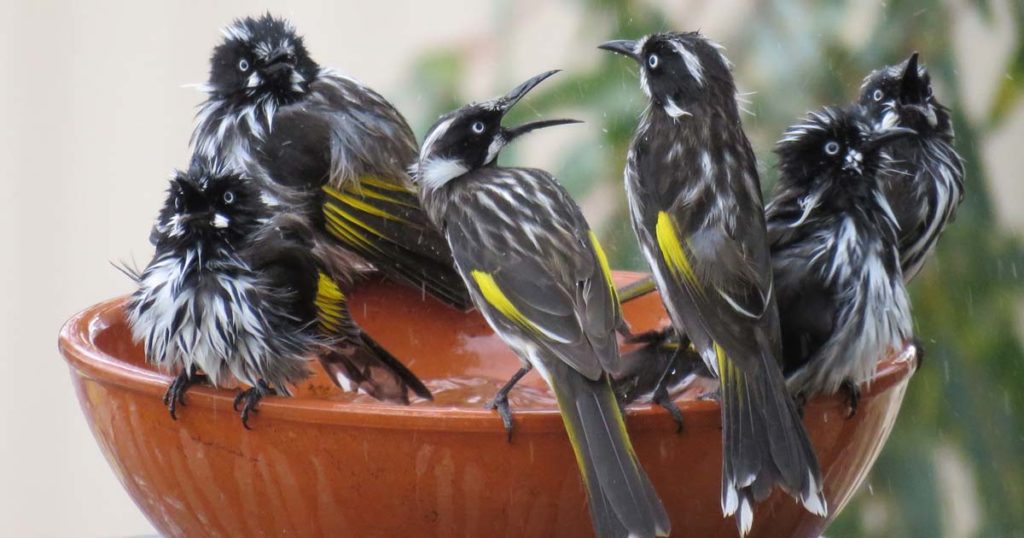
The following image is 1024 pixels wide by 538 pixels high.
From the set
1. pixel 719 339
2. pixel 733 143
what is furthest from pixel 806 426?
pixel 733 143

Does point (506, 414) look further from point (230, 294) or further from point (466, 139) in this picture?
point (466, 139)

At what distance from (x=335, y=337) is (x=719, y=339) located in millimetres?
910

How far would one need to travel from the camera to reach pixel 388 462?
9.71ft

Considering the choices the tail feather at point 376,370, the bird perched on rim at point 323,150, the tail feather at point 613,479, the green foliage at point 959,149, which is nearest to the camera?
the tail feather at point 613,479

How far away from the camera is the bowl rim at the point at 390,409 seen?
2922mm

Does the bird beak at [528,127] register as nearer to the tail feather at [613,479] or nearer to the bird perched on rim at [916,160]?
the bird perched on rim at [916,160]

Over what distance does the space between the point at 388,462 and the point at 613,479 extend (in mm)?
410

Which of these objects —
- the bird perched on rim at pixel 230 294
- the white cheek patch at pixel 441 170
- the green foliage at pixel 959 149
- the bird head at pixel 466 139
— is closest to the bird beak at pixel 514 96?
the bird head at pixel 466 139

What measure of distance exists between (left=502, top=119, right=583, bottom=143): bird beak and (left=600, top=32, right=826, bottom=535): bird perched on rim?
0.70 ft

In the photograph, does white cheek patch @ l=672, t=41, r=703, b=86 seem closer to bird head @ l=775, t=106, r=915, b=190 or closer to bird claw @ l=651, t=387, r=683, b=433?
bird head @ l=775, t=106, r=915, b=190

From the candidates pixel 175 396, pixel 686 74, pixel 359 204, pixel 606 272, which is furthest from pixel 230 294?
pixel 686 74

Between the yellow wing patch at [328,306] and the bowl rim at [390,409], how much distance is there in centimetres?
52

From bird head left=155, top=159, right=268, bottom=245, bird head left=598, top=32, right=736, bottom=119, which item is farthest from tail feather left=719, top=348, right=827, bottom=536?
bird head left=155, top=159, right=268, bottom=245

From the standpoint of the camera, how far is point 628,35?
4688 millimetres
